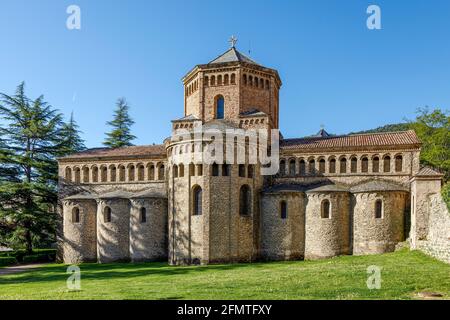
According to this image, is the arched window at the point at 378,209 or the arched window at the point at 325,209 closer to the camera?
the arched window at the point at 378,209

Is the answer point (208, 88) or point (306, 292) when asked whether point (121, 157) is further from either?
point (306, 292)

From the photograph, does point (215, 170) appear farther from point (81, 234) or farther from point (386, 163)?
point (81, 234)

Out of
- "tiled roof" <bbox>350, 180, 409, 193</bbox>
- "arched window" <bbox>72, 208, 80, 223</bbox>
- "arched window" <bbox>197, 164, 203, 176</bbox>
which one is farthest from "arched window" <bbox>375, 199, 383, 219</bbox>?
"arched window" <bbox>72, 208, 80, 223</bbox>

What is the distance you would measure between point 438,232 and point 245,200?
42.9 feet

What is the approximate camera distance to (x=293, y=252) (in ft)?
97.9

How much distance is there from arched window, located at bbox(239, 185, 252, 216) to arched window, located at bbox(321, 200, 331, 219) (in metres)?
5.41

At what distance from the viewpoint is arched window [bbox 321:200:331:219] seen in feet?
96.9

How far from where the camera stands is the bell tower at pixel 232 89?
34.3 meters

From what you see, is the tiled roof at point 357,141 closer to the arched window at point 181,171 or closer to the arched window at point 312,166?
the arched window at point 312,166

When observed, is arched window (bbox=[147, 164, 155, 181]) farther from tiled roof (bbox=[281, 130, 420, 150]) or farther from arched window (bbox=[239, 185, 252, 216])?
tiled roof (bbox=[281, 130, 420, 150])

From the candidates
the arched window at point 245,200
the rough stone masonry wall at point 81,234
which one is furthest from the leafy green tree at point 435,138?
the rough stone masonry wall at point 81,234

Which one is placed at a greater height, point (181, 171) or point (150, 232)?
point (181, 171)

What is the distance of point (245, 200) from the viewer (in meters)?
30.1

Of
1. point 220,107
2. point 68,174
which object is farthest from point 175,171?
point 68,174
